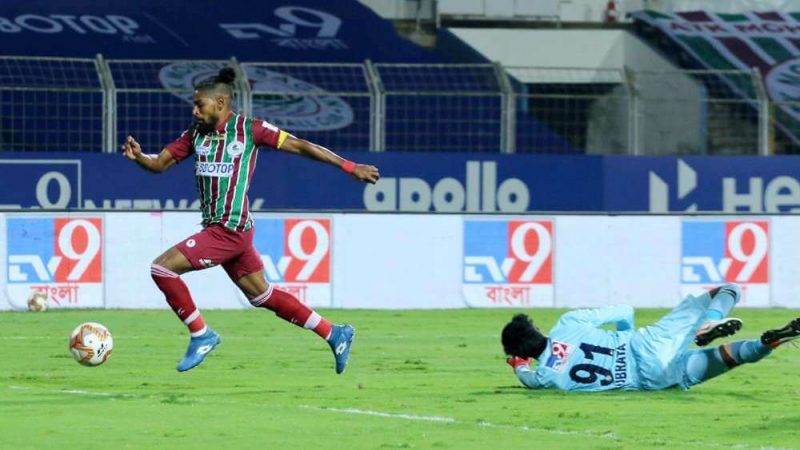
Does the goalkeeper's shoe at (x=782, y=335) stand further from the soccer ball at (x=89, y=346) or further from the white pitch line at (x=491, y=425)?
the soccer ball at (x=89, y=346)

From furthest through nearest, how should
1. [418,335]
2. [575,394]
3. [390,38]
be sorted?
[390,38]
[418,335]
[575,394]

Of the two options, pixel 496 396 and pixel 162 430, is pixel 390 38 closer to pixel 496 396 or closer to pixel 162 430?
pixel 496 396

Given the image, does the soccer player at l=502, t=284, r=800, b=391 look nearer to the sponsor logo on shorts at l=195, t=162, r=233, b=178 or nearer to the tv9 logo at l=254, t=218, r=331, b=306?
the sponsor logo on shorts at l=195, t=162, r=233, b=178

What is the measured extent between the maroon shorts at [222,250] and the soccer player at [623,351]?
6.83ft

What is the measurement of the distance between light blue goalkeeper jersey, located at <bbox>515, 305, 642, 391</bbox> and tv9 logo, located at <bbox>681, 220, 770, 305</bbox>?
10345mm

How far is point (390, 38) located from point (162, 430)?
21225mm

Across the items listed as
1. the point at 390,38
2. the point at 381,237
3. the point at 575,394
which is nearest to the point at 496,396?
the point at 575,394

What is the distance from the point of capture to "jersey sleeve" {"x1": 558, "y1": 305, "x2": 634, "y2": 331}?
1209 centimetres

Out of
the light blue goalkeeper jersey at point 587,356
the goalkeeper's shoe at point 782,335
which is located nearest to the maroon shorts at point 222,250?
the light blue goalkeeper jersey at point 587,356

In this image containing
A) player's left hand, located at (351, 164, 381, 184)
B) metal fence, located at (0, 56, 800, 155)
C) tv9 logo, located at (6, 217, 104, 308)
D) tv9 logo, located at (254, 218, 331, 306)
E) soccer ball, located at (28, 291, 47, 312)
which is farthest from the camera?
metal fence, located at (0, 56, 800, 155)

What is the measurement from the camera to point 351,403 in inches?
464

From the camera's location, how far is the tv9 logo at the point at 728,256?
22531 mm

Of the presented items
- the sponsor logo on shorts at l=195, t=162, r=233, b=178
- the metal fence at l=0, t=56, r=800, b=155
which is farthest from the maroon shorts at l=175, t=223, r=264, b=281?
the metal fence at l=0, t=56, r=800, b=155

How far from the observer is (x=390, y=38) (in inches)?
1216
